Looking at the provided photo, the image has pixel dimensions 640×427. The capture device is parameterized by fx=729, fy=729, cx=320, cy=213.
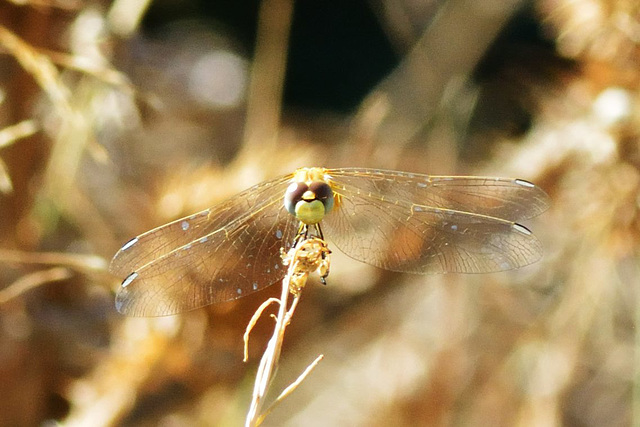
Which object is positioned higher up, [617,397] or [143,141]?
[143,141]

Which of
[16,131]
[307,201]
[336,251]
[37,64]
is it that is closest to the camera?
[307,201]

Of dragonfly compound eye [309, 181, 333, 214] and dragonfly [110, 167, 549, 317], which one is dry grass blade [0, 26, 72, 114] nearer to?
dragonfly [110, 167, 549, 317]

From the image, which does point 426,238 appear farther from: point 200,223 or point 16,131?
point 16,131

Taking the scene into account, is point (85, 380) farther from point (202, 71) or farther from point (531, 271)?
point (202, 71)

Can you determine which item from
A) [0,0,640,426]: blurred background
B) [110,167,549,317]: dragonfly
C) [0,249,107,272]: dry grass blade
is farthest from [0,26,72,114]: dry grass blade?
[110,167,549,317]: dragonfly

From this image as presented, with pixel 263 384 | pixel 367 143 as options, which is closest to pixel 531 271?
pixel 367 143

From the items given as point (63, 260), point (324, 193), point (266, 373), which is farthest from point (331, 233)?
point (63, 260)

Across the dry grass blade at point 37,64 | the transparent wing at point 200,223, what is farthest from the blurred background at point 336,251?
the transparent wing at point 200,223
